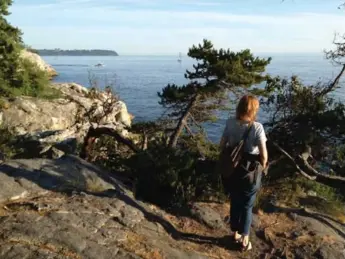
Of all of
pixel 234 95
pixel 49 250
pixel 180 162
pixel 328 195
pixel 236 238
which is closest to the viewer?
pixel 49 250

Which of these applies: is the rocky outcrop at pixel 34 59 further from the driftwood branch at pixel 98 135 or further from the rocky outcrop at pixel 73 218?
the rocky outcrop at pixel 73 218

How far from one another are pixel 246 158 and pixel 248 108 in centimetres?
65

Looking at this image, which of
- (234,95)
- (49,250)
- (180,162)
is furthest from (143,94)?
(49,250)

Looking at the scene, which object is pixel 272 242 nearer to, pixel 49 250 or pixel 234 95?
pixel 49 250

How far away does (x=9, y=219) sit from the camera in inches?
195

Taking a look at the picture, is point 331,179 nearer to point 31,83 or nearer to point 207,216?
point 207,216

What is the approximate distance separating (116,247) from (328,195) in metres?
6.53

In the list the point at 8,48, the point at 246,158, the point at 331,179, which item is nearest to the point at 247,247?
the point at 246,158

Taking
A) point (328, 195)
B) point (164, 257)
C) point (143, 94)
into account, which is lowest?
point (143, 94)

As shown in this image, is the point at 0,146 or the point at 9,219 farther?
the point at 0,146

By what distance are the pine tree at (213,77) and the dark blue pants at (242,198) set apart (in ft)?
15.1

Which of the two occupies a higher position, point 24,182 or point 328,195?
point 24,182

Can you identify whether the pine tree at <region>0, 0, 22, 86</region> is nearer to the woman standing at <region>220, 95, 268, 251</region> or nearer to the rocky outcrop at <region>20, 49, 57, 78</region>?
the rocky outcrop at <region>20, 49, 57, 78</region>

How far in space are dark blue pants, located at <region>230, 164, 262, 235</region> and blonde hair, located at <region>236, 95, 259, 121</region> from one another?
698 mm
